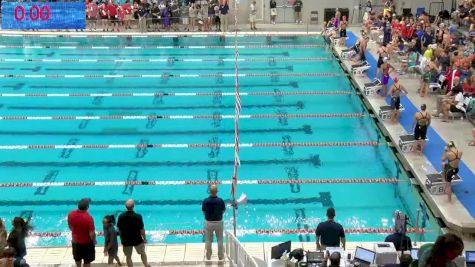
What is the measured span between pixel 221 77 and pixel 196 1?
7768mm

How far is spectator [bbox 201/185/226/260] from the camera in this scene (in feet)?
23.3


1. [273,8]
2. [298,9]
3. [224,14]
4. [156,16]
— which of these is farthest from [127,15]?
[298,9]

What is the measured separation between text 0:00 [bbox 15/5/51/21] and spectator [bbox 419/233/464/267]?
823 inches

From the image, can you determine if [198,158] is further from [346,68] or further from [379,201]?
[346,68]

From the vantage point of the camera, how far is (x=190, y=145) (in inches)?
496

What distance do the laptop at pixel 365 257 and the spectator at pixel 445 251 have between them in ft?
6.21

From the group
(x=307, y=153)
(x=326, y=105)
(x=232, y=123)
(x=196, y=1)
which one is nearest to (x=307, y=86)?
(x=326, y=105)

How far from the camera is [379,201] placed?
10.4 metres

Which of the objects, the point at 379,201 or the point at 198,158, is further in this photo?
the point at 198,158

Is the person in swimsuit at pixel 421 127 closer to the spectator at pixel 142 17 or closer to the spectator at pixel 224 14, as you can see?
the spectator at pixel 224 14

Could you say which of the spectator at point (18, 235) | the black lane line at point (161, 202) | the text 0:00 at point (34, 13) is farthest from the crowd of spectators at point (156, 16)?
the spectator at point (18, 235)

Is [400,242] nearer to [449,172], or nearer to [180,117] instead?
[449,172]

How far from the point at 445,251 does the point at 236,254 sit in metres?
2.84

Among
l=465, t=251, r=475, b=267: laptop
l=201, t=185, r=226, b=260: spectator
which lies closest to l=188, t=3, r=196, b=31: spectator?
l=201, t=185, r=226, b=260: spectator
